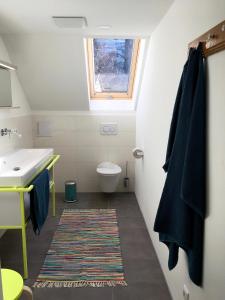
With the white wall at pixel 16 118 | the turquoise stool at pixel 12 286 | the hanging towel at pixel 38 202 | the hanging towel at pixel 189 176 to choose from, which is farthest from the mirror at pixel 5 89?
the hanging towel at pixel 189 176

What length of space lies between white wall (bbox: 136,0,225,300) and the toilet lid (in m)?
0.53

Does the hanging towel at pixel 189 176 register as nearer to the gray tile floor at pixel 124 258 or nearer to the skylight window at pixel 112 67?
the gray tile floor at pixel 124 258

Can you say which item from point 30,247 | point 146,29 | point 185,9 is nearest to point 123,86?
point 146,29

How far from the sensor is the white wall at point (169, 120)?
1236 mm

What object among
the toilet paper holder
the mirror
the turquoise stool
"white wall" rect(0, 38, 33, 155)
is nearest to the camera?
the turquoise stool

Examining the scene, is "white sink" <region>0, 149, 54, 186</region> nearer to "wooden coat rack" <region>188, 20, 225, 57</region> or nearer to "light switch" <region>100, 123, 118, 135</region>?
"light switch" <region>100, 123, 118, 135</region>

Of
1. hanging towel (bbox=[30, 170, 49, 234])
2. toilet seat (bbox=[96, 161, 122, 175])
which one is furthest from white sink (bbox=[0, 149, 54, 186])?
toilet seat (bbox=[96, 161, 122, 175])

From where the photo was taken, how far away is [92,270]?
2.39 m

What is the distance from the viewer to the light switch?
13.8 feet

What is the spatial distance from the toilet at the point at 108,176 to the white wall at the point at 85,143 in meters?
0.24

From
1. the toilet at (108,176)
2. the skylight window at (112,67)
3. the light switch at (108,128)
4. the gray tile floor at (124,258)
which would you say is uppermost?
the skylight window at (112,67)

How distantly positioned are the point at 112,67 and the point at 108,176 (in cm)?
161

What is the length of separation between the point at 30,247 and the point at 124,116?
92.7 inches

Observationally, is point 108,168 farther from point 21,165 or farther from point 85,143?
point 21,165
